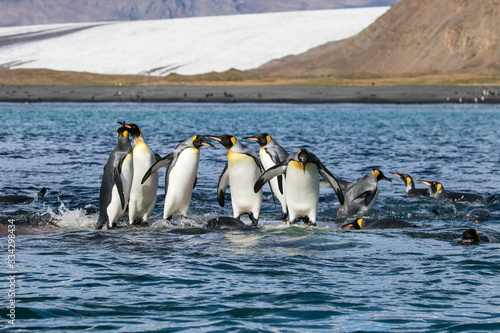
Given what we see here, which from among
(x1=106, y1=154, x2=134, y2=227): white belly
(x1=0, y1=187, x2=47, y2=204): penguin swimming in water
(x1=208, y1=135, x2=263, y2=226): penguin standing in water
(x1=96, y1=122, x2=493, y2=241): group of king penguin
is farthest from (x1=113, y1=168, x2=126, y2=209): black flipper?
(x1=0, y1=187, x2=47, y2=204): penguin swimming in water

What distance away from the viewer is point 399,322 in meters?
4.76

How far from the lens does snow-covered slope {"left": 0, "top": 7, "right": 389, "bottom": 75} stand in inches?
3442

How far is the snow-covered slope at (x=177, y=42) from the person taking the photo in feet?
287

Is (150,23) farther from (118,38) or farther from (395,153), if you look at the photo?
(395,153)

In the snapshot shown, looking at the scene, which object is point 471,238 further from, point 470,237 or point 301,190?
point 301,190

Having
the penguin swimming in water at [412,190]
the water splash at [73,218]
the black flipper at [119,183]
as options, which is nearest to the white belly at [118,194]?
the black flipper at [119,183]

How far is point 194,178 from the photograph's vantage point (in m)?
8.79

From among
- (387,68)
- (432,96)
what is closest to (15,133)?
(432,96)

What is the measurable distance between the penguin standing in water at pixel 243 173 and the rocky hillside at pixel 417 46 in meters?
61.1

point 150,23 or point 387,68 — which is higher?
point 150,23

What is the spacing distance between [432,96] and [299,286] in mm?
39848

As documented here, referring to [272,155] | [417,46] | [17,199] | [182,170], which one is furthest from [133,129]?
[417,46]

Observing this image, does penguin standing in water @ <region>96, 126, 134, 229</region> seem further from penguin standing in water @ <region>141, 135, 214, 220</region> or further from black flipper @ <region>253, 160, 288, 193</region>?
black flipper @ <region>253, 160, 288, 193</region>

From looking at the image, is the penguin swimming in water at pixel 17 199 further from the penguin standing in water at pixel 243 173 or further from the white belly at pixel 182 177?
the penguin standing in water at pixel 243 173
